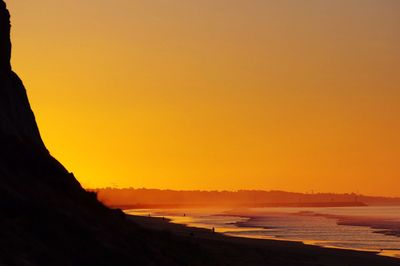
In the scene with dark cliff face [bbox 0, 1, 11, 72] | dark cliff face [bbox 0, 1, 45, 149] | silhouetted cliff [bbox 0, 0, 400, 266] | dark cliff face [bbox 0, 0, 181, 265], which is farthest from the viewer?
dark cliff face [bbox 0, 1, 11, 72]

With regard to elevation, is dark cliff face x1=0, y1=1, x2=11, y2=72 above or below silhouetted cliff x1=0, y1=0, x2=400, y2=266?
above

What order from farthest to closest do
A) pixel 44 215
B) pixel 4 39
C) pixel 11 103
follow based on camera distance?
1. pixel 4 39
2. pixel 11 103
3. pixel 44 215

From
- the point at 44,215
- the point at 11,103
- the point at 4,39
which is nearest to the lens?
the point at 44,215

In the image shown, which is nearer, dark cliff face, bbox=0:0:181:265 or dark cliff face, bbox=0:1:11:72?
dark cliff face, bbox=0:0:181:265

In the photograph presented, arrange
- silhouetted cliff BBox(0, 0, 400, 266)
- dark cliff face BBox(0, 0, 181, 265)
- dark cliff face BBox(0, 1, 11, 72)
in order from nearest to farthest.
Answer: dark cliff face BBox(0, 0, 181, 265)
silhouetted cliff BBox(0, 0, 400, 266)
dark cliff face BBox(0, 1, 11, 72)

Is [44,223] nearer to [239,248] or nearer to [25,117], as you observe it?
[25,117]

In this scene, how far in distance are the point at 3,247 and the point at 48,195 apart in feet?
28.8

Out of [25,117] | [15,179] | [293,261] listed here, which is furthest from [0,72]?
[293,261]

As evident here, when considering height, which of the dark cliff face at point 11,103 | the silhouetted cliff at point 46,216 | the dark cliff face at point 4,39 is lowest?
the silhouetted cliff at point 46,216

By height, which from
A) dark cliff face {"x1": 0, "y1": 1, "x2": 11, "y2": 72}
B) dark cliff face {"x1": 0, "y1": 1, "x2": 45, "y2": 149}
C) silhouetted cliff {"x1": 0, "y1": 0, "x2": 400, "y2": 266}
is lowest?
silhouetted cliff {"x1": 0, "y1": 0, "x2": 400, "y2": 266}

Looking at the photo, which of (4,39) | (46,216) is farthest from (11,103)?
(46,216)

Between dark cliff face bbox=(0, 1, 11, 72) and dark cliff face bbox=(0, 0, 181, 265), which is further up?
dark cliff face bbox=(0, 1, 11, 72)

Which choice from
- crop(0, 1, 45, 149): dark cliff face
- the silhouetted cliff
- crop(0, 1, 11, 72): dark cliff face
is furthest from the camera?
crop(0, 1, 11, 72): dark cliff face

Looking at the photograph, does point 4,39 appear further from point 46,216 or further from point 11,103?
point 46,216
